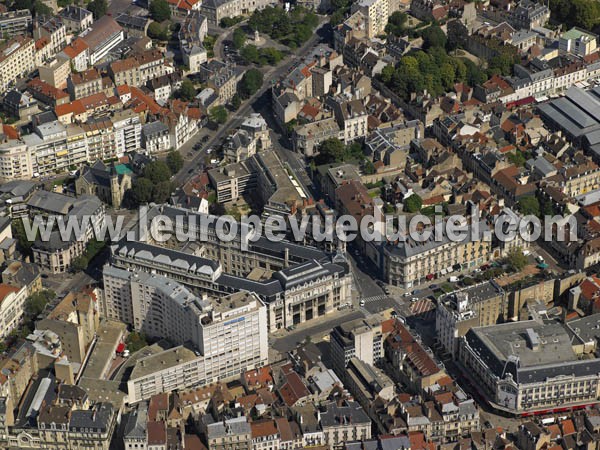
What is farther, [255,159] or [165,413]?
[255,159]

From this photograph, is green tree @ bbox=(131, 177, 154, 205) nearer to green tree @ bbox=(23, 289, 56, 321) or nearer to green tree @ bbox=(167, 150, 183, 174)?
green tree @ bbox=(167, 150, 183, 174)

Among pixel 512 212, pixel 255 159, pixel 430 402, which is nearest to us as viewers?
pixel 430 402

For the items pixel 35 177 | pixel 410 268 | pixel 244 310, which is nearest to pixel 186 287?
pixel 244 310

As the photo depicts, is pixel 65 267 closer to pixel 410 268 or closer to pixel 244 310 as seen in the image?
pixel 244 310

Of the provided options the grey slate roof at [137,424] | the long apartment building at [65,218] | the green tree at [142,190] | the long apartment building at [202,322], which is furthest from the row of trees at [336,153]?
the grey slate roof at [137,424]

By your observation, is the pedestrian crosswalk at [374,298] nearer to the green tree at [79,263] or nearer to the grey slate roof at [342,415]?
the grey slate roof at [342,415]

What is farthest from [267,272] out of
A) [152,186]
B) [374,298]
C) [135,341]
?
[152,186]
